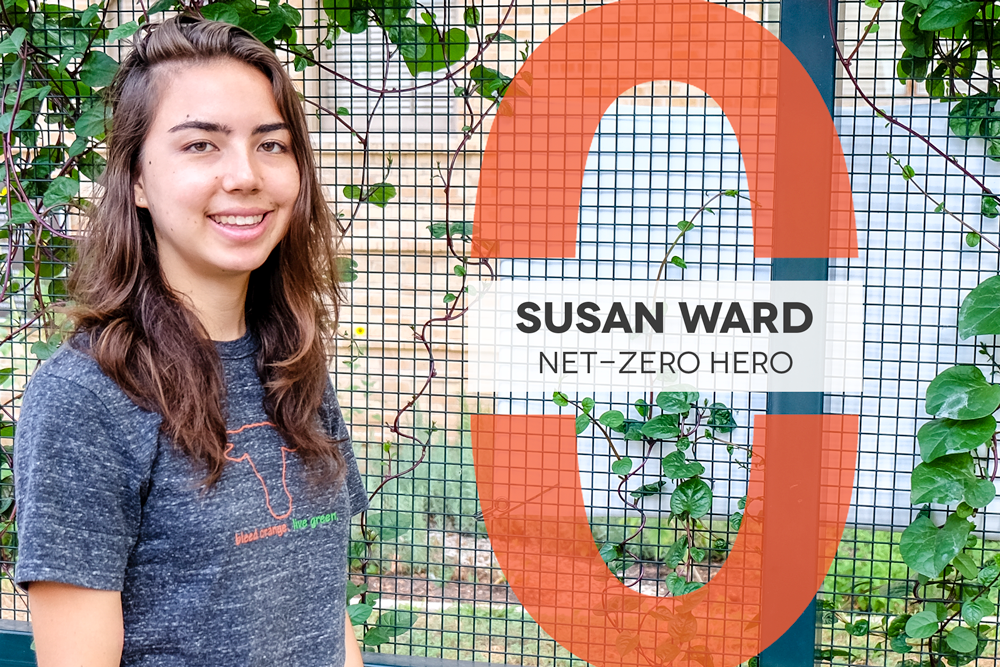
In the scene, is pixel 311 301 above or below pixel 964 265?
below

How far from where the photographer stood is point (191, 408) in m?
1.02

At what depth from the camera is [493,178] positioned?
2092mm

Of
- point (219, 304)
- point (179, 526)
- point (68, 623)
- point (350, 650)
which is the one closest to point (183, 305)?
point (219, 304)

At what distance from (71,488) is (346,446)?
473 mm

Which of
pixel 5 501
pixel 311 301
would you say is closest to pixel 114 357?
pixel 311 301

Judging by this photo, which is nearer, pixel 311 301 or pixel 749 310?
pixel 311 301

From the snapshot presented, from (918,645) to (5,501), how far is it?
2.17 meters

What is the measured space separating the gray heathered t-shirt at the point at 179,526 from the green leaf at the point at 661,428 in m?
0.89

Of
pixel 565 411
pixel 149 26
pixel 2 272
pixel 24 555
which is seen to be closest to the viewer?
pixel 24 555

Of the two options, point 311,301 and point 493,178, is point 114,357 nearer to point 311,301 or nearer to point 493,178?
point 311,301

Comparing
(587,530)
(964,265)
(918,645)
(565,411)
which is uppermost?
(964,265)

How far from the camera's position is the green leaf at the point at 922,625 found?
1814 mm

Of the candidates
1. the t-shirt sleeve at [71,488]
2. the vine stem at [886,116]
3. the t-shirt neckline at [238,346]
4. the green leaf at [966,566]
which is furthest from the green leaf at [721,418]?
the t-shirt sleeve at [71,488]

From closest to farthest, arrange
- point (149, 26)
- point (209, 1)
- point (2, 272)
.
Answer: point (149, 26) → point (209, 1) → point (2, 272)
